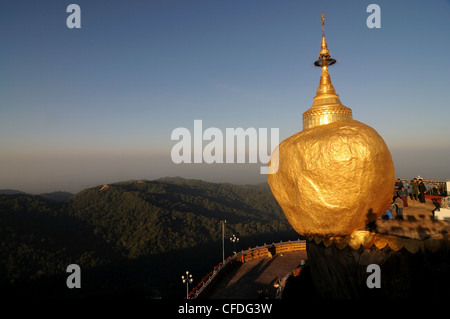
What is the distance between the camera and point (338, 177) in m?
7.83

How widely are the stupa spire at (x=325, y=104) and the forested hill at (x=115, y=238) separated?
195 feet

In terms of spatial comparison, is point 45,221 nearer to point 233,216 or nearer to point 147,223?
point 147,223

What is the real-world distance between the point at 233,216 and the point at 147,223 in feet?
133

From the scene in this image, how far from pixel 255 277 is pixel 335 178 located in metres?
13.5

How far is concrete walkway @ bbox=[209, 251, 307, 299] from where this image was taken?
Result: 16.3m

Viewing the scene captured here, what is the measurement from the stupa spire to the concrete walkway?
37.8 feet

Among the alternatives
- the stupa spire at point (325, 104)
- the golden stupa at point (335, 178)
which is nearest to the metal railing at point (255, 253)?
the golden stupa at point (335, 178)

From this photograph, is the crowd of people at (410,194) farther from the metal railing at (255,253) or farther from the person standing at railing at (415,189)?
the metal railing at (255,253)

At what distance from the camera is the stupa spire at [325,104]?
31.7ft

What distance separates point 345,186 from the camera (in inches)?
308

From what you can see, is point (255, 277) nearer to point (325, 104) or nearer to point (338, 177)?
point (338, 177)

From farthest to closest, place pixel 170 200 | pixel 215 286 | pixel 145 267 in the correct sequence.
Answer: pixel 170 200, pixel 145 267, pixel 215 286
